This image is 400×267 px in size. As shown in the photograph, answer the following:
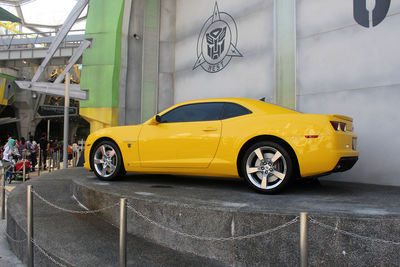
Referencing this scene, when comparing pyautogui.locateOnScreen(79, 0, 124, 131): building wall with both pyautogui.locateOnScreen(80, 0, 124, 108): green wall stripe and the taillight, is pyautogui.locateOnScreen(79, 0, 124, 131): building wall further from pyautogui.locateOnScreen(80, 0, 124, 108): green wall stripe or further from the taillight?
the taillight

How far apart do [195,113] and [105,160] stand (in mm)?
1815

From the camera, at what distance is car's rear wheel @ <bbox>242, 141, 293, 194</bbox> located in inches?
144

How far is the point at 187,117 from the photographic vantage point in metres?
4.58

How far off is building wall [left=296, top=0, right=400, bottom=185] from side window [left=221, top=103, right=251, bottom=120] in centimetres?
239

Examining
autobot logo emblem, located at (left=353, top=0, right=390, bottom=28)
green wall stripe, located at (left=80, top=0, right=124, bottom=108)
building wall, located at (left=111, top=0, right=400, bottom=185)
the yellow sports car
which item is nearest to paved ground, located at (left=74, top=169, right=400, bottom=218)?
the yellow sports car

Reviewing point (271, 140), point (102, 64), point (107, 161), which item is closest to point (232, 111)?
point (271, 140)

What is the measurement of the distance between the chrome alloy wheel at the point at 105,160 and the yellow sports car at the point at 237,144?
2 cm

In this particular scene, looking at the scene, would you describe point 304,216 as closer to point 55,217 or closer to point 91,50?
point 55,217

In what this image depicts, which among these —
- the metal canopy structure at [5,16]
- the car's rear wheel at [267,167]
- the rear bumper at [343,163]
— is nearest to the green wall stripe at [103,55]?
the car's rear wheel at [267,167]

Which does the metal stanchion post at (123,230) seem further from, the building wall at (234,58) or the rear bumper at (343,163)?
the building wall at (234,58)

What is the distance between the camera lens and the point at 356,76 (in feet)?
17.8

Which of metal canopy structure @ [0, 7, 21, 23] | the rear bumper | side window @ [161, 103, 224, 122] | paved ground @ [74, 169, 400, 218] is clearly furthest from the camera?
metal canopy structure @ [0, 7, 21, 23]

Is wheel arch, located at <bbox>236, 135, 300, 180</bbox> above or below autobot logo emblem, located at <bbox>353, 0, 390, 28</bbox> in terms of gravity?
below

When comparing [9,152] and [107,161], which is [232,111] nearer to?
[107,161]
